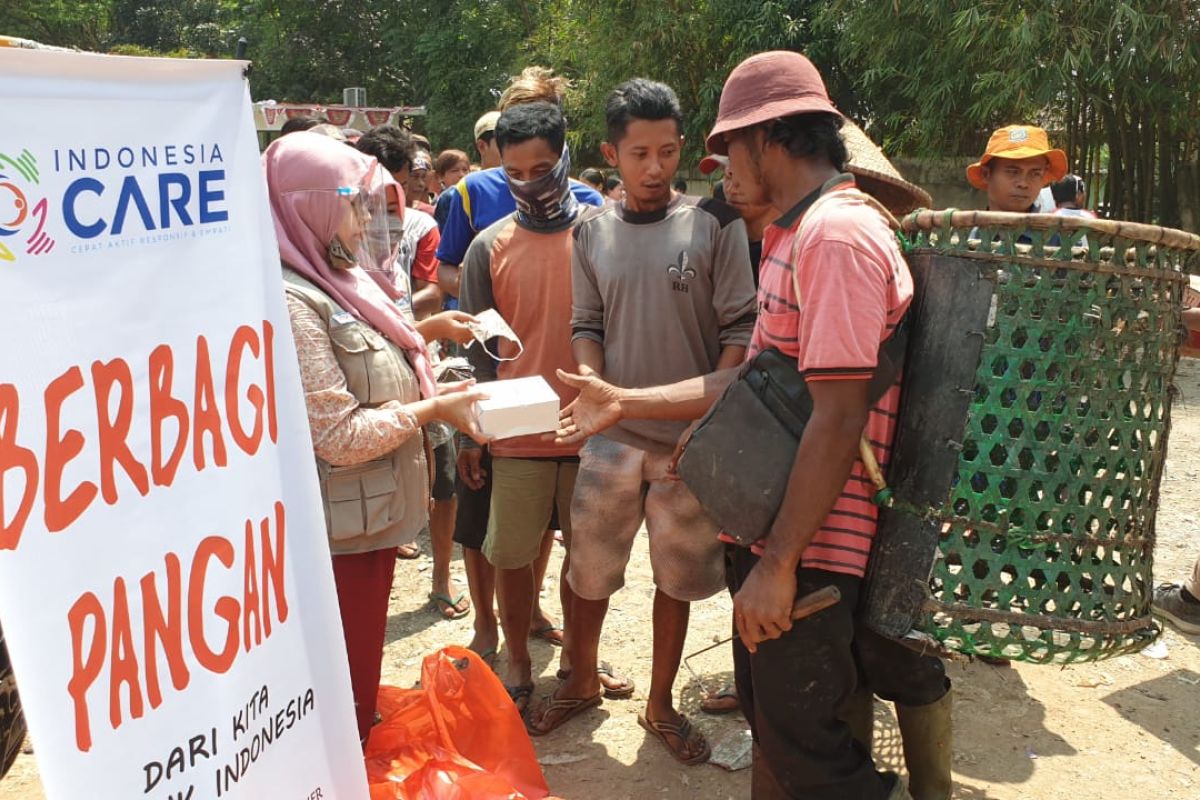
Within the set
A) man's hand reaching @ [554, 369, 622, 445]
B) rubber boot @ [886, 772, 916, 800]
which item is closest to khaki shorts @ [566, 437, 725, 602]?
man's hand reaching @ [554, 369, 622, 445]

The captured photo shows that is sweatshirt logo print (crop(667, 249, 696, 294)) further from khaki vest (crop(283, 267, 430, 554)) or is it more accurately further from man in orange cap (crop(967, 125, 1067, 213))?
man in orange cap (crop(967, 125, 1067, 213))

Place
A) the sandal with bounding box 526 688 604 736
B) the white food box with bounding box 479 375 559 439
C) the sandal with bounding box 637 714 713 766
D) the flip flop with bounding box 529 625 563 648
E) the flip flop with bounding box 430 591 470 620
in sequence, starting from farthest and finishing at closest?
the flip flop with bounding box 430 591 470 620, the flip flop with bounding box 529 625 563 648, the sandal with bounding box 526 688 604 736, the sandal with bounding box 637 714 713 766, the white food box with bounding box 479 375 559 439

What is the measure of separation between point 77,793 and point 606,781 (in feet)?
6.35

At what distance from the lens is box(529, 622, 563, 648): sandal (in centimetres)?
399

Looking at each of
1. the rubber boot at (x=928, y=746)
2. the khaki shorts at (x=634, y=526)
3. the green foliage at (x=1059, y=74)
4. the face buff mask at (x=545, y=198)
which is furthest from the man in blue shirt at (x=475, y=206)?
the green foliage at (x=1059, y=74)

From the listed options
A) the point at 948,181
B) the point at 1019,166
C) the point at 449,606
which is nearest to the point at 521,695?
the point at 449,606

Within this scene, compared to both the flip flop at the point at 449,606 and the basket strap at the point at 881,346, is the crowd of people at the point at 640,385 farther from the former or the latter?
the flip flop at the point at 449,606

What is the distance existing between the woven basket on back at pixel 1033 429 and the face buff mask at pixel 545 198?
5.02 feet

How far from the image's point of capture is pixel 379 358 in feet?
8.12

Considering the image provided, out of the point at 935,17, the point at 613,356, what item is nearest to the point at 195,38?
the point at 935,17

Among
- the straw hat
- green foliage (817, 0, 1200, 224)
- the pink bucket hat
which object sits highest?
green foliage (817, 0, 1200, 224)

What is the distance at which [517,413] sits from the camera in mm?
2521

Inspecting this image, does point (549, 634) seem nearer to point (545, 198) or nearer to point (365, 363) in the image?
point (545, 198)

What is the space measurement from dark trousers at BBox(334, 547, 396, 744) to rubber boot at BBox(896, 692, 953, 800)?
1.38 m
